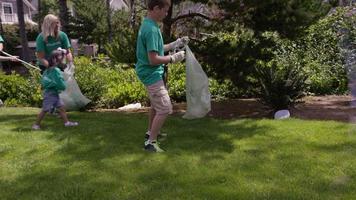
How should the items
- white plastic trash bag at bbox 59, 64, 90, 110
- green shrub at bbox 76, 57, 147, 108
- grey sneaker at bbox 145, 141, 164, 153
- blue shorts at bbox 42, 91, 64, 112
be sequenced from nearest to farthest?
1. grey sneaker at bbox 145, 141, 164, 153
2. blue shorts at bbox 42, 91, 64, 112
3. white plastic trash bag at bbox 59, 64, 90, 110
4. green shrub at bbox 76, 57, 147, 108

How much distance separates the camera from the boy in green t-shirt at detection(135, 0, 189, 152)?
492 cm

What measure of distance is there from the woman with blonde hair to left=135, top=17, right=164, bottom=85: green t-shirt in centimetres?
199

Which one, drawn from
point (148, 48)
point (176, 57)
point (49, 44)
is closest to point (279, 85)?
point (176, 57)

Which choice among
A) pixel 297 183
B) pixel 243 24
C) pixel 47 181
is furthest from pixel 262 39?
pixel 47 181

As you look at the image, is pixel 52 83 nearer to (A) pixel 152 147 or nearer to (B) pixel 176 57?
(A) pixel 152 147

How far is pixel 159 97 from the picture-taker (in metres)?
5.16

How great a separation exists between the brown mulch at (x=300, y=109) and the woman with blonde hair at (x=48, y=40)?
267 centimetres

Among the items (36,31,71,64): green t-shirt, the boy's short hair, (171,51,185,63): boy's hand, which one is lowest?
(171,51,185,63): boy's hand

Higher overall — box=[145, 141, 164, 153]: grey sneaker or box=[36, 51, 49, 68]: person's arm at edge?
box=[36, 51, 49, 68]: person's arm at edge

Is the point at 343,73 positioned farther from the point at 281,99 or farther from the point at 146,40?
the point at 146,40

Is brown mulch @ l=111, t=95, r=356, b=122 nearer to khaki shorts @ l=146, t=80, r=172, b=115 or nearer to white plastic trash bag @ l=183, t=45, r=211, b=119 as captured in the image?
white plastic trash bag @ l=183, t=45, r=211, b=119

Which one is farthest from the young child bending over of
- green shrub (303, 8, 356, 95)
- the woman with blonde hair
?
green shrub (303, 8, 356, 95)

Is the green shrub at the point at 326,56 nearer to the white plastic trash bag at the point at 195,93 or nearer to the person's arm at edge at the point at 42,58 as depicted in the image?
the white plastic trash bag at the point at 195,93

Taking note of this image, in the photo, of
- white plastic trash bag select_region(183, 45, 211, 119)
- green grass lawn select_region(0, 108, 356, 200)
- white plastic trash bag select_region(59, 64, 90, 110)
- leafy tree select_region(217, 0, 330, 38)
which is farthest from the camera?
leafy tree select_region(217, 0, 330, 38)
